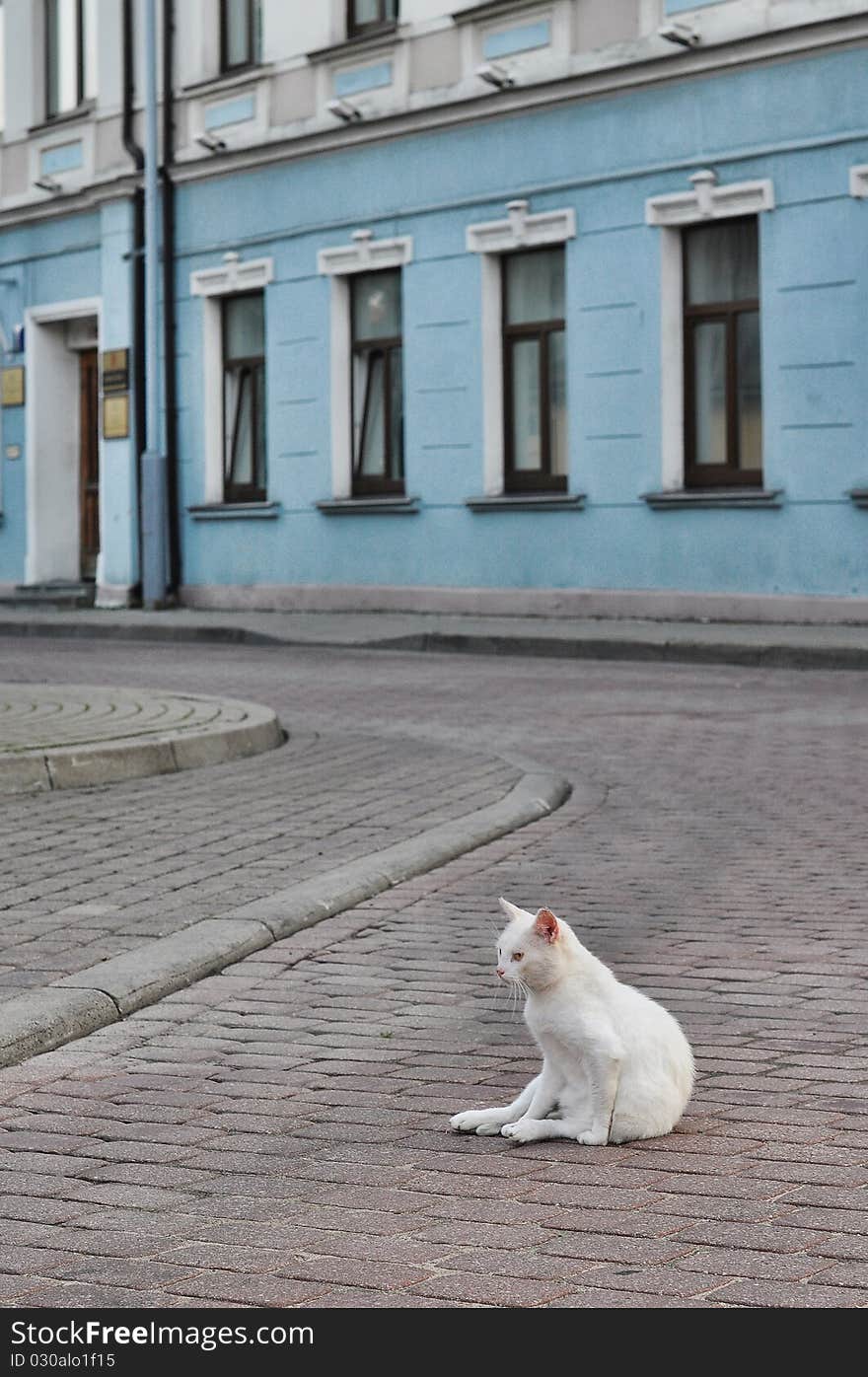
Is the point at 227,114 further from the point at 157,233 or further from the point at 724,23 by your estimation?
→ the point at 724,23

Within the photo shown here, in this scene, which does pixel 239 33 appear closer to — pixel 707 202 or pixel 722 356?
pixel 707 202

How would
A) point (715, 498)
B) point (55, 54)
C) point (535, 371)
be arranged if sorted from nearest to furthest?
point (715, 498) < point (535, 371) < point (55, 54)

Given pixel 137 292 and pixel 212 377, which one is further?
pixel 137 292

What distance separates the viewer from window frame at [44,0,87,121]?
92.9 feet

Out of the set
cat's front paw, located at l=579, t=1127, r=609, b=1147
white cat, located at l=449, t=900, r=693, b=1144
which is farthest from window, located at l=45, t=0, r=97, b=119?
cat's front paw, located at l=579, t=1127, r=609, b=1147

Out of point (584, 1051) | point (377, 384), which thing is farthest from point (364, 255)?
point (584, 1051)

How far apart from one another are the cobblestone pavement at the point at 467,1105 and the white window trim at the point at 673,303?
11842mm

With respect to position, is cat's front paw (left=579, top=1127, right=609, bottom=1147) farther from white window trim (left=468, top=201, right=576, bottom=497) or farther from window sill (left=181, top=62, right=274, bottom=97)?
window sill (left=181, top=62, right=274, bottom=97)

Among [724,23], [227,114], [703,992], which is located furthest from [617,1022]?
[227,114]

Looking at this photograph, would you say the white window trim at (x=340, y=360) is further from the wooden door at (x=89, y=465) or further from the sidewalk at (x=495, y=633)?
the wooden door at (x=89, y=465)

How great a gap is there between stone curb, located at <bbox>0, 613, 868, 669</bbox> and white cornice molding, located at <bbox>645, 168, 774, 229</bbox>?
3861 mm

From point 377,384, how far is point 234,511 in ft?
8.01

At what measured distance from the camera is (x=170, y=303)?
26.8 metres

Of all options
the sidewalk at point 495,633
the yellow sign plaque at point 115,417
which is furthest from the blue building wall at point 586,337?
the yellow sign plaque at point 115,417
